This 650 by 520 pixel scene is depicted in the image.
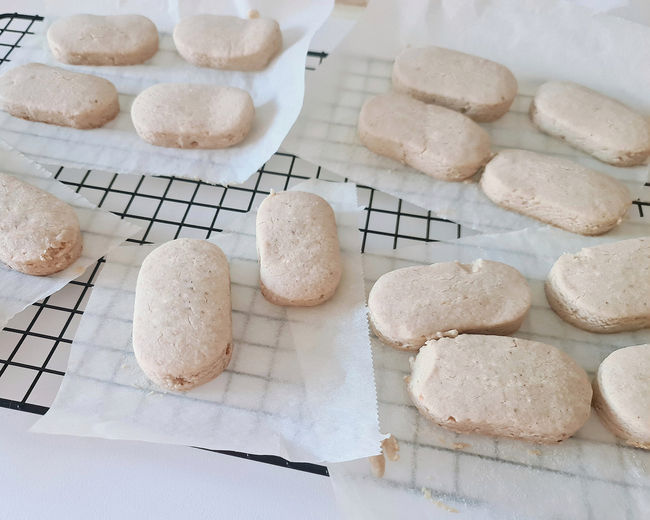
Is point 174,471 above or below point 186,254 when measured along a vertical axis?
below

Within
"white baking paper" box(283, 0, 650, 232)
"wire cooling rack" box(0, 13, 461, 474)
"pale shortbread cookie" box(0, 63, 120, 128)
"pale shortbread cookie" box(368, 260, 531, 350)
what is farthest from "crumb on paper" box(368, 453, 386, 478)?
"pale shortbread cookie" box(0, 63, 120, 128)

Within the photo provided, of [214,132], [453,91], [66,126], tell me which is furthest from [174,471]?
[453,91]

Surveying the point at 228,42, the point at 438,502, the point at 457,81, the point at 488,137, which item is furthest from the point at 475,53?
the point at 438,502

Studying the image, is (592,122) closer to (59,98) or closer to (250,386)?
(250,386)

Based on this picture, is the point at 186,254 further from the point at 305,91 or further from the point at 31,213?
the point at 305,91

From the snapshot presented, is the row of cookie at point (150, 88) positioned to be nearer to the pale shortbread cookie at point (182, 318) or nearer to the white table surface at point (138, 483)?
the pale shortbread cookie at point (182, 318)

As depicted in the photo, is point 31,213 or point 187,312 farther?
point 31,213

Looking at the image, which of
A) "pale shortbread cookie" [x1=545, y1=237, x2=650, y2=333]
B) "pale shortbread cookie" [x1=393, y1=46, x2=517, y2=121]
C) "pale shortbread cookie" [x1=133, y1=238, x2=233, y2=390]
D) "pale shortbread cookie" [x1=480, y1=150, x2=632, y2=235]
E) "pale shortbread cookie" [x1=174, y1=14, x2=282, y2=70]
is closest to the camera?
"pale shortbread cookie" [x1=133, y1=238, x2=233, y2=390]

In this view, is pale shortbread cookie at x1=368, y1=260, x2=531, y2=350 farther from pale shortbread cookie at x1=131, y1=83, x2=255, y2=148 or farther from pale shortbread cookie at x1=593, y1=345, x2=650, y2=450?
pale shortbread cookie at x1=131, y1=83, x2=255, y2=148
